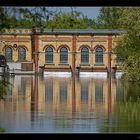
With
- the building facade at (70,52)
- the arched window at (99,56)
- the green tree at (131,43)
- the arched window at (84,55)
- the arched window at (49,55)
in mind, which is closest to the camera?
the green tree at (131,43)

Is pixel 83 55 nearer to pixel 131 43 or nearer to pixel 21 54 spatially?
pixel 21 54

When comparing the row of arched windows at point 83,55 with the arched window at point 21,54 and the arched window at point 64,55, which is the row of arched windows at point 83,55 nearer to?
the arched window at point 64,55

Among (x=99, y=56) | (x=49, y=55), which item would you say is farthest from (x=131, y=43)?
(x=49, y=55)

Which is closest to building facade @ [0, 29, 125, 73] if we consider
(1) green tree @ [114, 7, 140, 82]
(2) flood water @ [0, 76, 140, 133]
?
(2) flood water @ [0, 76, 140, 133]

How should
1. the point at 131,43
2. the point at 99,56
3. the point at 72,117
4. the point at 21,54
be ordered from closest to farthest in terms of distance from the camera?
the point at 72,117 → the point at 131,43 → the point at 21,54 → the point at 99,56

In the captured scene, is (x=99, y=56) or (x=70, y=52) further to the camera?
(x=70, y=52)

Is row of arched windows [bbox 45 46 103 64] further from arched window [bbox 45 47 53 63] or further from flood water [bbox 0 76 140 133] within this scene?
flood water [bbox 0 76 140 133]

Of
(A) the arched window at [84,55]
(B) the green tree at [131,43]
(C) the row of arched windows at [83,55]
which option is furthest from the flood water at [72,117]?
(A) the arched window at [84,55]

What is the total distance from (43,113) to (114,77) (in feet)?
82.4

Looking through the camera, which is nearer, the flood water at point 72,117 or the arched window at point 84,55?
the flood water at point 72,117

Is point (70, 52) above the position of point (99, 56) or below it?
above

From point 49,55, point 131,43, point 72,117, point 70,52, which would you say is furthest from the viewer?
point 70,52

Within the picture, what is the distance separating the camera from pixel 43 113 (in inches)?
663
